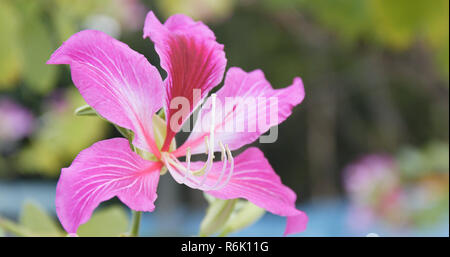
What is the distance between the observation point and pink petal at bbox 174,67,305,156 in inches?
7.4

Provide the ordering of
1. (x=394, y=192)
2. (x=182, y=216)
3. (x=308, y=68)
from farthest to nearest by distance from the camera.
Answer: (x=182, y=216), (x=308, y=68), (x=394, y=192)

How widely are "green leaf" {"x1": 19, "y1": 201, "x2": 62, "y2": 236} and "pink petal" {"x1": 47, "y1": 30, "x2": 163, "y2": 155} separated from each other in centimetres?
10

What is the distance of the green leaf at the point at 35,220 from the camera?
26 centimetres

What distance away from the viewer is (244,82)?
191 millimetres

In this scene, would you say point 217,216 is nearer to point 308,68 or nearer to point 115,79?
point 115,79

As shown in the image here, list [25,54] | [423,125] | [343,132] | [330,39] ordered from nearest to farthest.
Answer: [25,54] → [330,39] → [423,125] → [343,132]

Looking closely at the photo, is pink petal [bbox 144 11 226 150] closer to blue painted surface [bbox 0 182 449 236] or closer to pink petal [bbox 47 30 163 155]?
pink petal [bbox 47 30 163 155]

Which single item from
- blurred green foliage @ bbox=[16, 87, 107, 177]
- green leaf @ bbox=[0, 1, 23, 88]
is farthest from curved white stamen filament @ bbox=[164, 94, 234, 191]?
blurred green foliage @ bbox=[16, 87, 107, 177]

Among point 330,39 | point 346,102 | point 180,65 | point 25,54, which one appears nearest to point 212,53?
Answer: point 180,65

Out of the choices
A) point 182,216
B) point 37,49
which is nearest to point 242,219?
point 37,49

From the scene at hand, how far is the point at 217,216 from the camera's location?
205 millimetres

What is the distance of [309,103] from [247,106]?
2.11m

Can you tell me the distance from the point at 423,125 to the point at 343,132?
385 millimetres

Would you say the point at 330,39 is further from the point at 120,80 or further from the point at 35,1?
the point at 120,80
